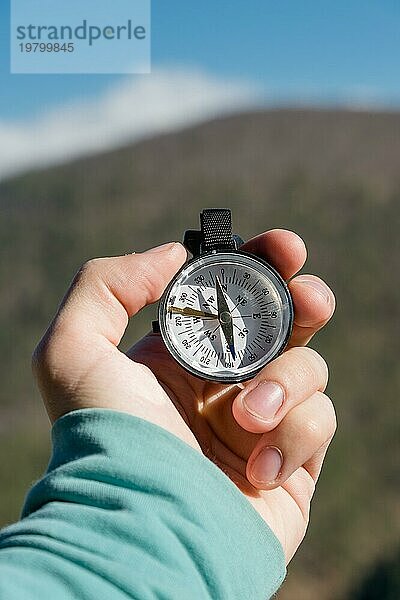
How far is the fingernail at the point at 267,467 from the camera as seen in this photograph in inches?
63.2

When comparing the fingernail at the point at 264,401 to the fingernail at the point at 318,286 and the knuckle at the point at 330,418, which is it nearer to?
the knuckle at the point at 330,418

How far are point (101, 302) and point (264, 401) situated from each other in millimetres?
372

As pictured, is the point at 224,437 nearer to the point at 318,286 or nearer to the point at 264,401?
the point at 264,401

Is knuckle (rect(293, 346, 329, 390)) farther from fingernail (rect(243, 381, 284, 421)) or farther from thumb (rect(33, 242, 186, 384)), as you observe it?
thumb (rect(33, 242, 186, 384))

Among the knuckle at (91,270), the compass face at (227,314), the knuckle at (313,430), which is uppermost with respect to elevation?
the knuckle at (91,270)

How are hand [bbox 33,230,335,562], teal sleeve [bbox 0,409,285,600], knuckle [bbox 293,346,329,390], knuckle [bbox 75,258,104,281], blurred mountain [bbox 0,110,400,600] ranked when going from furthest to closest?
blurred mountain [bbox 0,110,400,600], knuckle [bbox 293,346,329,390], knuckle [bbox 75,258,104,281], hand [bbox 33,230,335,562], teal sleeve [bbox 0,409,285,600]

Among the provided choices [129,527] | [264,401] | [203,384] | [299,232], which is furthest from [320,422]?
[299,232]

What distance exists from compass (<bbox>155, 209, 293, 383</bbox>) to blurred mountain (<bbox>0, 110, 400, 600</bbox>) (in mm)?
15957

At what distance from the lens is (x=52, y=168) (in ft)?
89.2

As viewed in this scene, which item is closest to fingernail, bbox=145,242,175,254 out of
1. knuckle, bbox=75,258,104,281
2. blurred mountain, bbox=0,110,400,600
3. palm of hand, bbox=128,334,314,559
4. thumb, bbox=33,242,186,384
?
thumb, bbox=33,242,186,384

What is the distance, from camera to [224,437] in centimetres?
177

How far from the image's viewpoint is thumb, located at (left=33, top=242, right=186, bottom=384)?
153 cm

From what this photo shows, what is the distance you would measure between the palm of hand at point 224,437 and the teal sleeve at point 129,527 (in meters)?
0.28

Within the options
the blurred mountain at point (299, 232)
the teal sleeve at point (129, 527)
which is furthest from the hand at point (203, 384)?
the blurred mountain at point (299, 232)
